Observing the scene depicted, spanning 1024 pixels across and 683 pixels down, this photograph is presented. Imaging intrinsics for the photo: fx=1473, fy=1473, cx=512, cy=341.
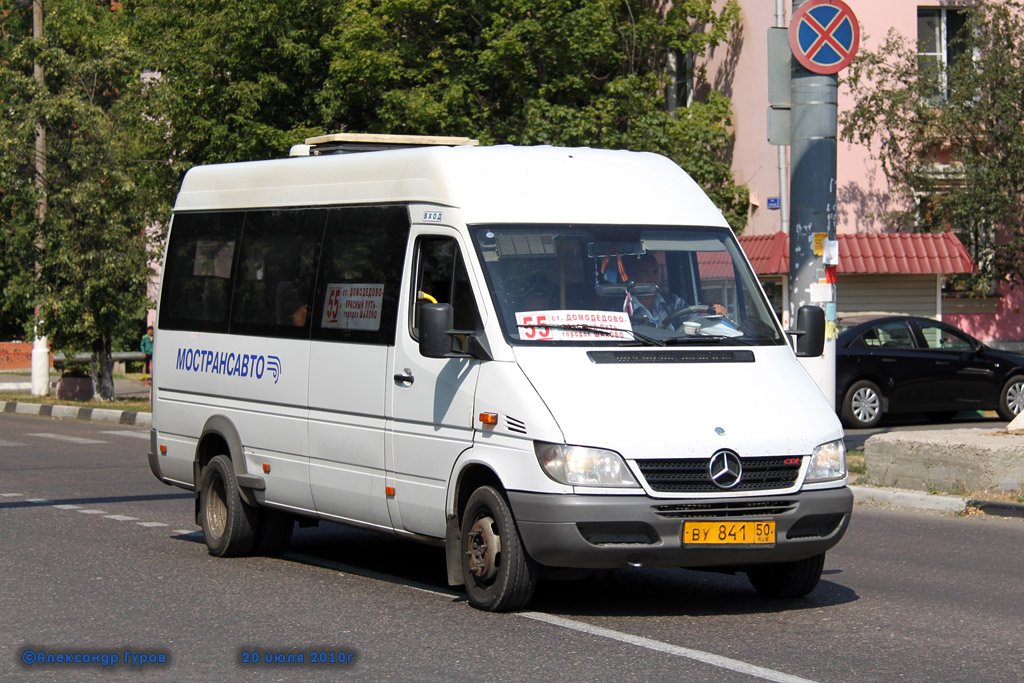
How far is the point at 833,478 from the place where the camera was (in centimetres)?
757

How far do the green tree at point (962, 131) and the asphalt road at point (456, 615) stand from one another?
13.6 meters

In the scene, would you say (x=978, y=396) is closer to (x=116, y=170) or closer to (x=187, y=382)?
(x=187, y=382)

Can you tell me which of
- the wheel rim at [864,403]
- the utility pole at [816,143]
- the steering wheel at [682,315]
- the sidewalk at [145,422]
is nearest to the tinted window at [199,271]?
the sidewalk at [145,422]

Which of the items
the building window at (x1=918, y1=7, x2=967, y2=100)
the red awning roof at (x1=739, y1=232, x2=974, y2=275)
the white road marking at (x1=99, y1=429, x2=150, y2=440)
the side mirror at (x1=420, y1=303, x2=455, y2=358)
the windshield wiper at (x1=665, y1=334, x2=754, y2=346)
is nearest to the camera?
the side mirror at (x1=420, y1=303, x2=455, y2=358)

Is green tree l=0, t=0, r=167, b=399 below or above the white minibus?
above

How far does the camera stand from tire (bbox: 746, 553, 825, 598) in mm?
7992

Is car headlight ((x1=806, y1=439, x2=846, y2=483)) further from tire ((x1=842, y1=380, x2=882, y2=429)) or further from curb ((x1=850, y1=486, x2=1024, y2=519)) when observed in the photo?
tire ((x1=842, y1=380, x2=882, y2=429))

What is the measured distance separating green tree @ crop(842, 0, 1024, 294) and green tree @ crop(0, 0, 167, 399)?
1380 centimetres

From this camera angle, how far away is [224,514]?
10.0 m

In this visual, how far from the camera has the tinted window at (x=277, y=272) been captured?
30.9 ft

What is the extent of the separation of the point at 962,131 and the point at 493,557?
1853 centimetres

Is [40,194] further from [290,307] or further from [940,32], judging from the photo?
[290,307]

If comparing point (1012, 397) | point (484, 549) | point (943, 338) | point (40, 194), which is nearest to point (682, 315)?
point (484, 549)

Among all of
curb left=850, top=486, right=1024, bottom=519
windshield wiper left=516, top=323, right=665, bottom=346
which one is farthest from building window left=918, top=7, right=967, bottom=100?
windshield wiper left=516, top=323, right=665, bottom=346
